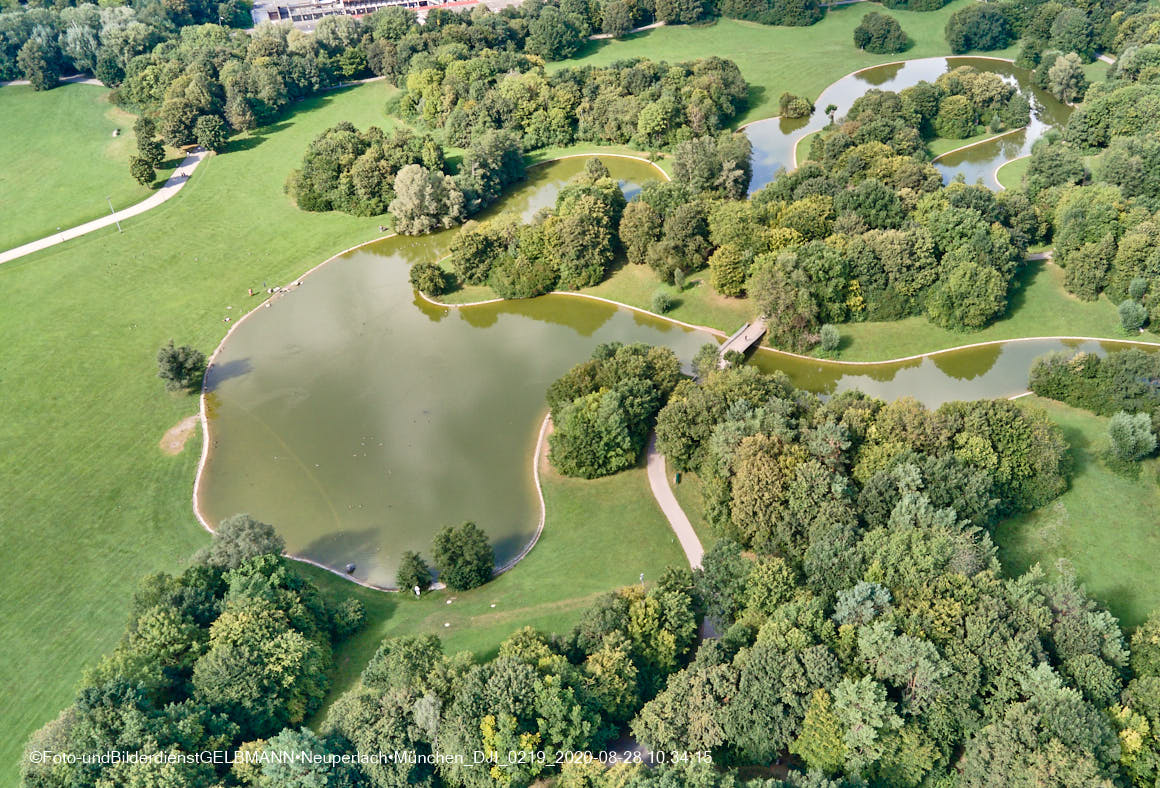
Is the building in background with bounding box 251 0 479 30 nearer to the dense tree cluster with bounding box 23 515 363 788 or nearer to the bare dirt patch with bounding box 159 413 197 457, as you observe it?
the bare dirt patch with bounding box 159 413 197 457

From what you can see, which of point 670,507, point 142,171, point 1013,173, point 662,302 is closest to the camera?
point 670,507

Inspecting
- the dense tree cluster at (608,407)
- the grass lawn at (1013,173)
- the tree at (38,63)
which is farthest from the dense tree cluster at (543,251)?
the tree at (38,63)

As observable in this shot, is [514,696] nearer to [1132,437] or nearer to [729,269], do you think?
[1132,437]

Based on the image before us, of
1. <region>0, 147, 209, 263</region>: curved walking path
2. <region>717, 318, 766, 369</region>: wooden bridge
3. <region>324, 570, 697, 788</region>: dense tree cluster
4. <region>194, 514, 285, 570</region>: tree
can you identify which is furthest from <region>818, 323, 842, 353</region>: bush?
<region>0, 147, 209, 263</region>: curved walking path

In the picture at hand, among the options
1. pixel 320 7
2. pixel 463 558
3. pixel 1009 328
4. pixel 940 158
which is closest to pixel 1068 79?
pixel 940 158

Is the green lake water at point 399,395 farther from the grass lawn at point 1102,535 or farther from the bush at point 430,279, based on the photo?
the grass lawn at point 1102,535

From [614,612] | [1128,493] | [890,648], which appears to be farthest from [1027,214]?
[614,612]

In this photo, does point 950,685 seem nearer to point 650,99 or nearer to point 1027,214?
point 1027,214
